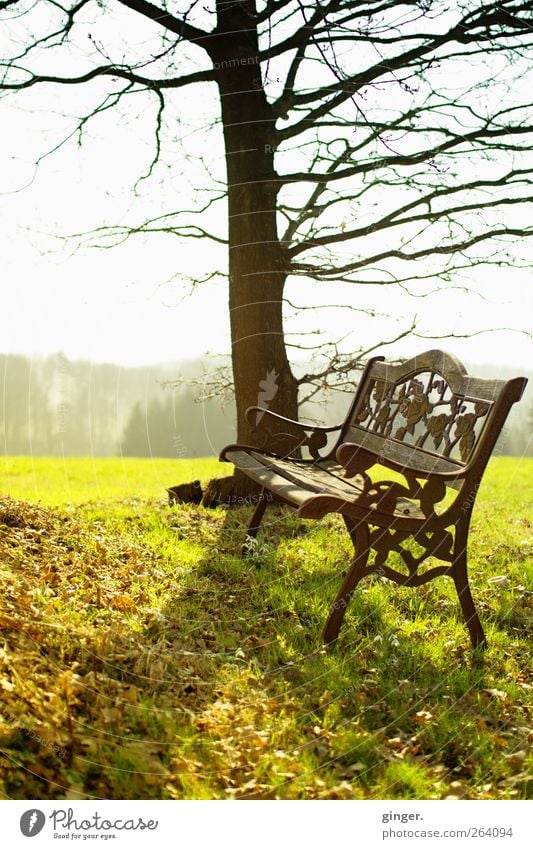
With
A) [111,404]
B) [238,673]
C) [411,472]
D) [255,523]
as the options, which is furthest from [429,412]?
[111,404]

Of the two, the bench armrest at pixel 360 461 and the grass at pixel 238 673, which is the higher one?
the bench armrest at pixel 360 461

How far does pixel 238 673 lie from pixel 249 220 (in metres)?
4.26

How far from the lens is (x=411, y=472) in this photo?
13.1ft

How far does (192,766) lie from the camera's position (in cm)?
298

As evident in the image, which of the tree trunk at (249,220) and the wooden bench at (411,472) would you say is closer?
the wooden bench at (411,472)

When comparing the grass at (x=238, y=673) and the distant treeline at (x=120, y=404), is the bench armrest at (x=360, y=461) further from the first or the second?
the distant treeline at (x=120, y=404)

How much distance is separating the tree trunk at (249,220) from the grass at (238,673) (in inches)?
65.0

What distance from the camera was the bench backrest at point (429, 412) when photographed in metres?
4.00

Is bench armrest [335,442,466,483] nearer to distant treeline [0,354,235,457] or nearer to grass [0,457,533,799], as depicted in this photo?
grass [0,457,533,799]

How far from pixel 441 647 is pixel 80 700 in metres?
2.07

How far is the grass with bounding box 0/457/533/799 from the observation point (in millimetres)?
2965

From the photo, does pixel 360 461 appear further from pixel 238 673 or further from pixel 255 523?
pixel 255 523

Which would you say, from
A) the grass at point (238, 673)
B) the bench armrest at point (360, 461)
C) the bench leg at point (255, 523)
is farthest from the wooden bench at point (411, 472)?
the grass at point (238, 673)
